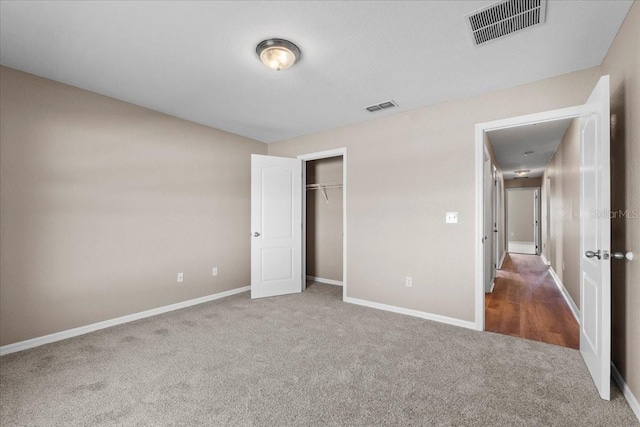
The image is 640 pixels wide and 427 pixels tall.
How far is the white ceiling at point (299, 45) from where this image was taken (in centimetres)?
182

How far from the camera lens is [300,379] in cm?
207

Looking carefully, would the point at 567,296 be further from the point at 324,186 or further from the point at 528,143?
the point at 324,186

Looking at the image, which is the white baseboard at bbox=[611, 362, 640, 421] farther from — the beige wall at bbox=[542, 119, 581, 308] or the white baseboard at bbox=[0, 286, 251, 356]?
the white baseboard at bbox=[0, 286, 251, 356]

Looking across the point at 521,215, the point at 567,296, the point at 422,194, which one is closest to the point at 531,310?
the point at 567,296

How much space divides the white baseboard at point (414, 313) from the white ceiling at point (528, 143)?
232 cm

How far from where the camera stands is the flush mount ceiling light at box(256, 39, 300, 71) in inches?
83.4

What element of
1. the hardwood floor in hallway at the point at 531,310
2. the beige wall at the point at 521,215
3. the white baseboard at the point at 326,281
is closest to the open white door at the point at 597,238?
the hardwood floor in hallway at the point at 531,310

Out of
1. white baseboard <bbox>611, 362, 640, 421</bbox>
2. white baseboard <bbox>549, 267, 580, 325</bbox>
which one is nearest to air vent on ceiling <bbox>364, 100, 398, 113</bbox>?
white baseboard <bbox>611, 362, 640, 421</bbox>

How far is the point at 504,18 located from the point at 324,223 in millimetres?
3774

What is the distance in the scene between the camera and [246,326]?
307 cm

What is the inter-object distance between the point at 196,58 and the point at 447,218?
2894 mm

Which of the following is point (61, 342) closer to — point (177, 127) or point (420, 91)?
point (177, 127)

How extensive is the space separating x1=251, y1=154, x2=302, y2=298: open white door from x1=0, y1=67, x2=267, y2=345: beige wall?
20.0 inches

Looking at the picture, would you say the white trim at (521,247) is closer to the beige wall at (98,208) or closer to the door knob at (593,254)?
the door knob at (593,254)
